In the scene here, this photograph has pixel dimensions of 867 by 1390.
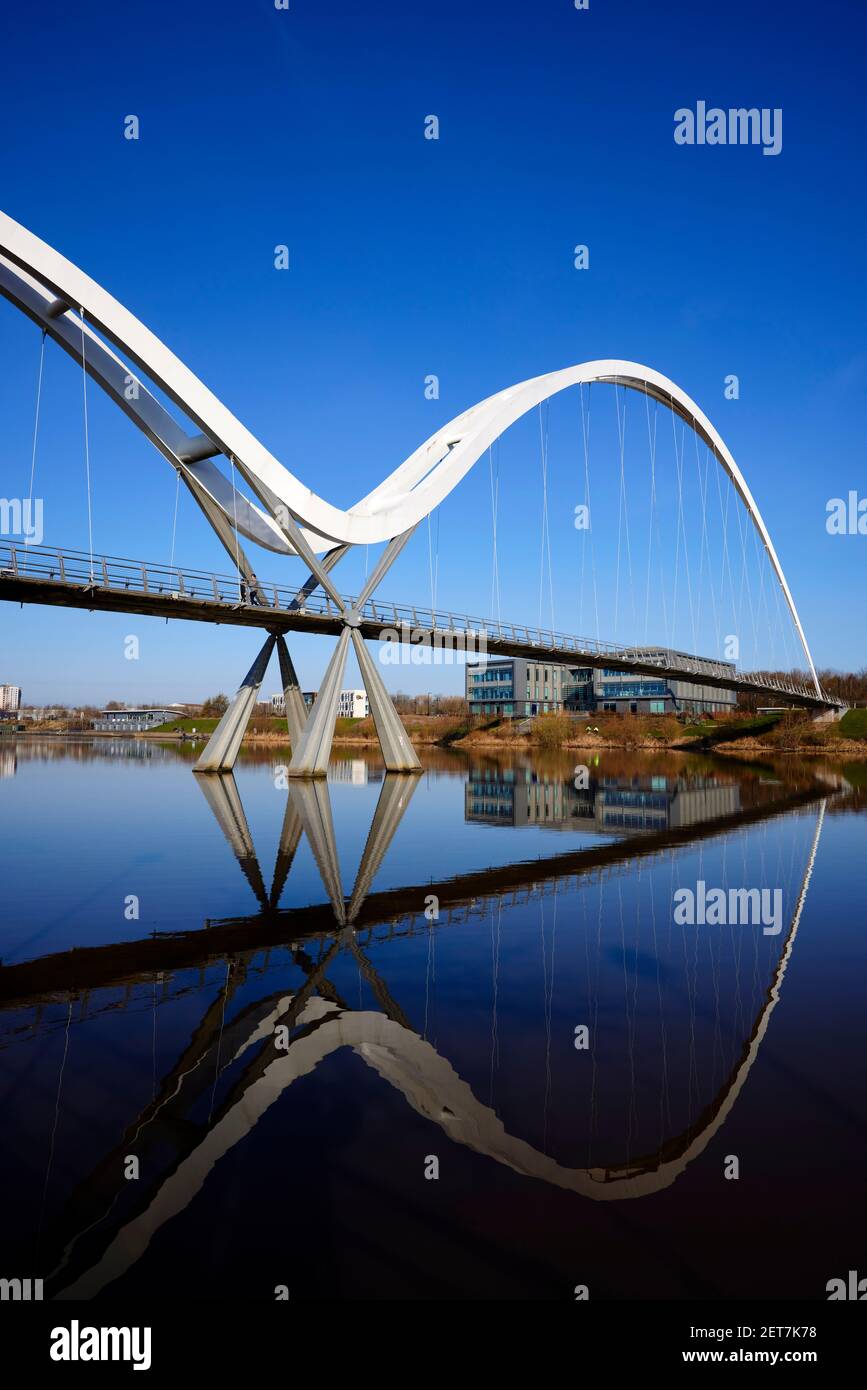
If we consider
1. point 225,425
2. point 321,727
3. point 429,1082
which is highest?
point 225,425

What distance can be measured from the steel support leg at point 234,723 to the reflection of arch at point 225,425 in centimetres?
446

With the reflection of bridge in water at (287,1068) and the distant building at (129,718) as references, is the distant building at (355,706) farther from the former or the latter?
the reflection of bridge in water at (287,1068)

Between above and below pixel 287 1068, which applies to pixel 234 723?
above

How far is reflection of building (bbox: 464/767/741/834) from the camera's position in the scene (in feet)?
58.6

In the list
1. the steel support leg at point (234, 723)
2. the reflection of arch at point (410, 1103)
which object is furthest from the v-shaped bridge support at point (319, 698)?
the reflection of arch at point (410, 1103)

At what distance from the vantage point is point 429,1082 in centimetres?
459

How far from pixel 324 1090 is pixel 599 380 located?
38.3m

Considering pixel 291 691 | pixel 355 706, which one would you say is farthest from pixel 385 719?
pixel 355 706

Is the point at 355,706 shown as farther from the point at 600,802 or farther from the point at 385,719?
the point at 600,802

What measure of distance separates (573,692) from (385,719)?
71.0m

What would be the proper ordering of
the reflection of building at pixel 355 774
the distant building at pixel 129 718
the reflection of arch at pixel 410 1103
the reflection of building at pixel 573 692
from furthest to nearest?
the distant building at pixel 129 718 → the reflection of building at pixel 573 692 → the reflection of building at pixel 355 774 → the reflection of arch at pixel 410 1103

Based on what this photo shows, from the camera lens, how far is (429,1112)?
4238mm

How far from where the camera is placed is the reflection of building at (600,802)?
17.9 meters

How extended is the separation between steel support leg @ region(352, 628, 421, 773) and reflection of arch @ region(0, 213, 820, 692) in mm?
4114
